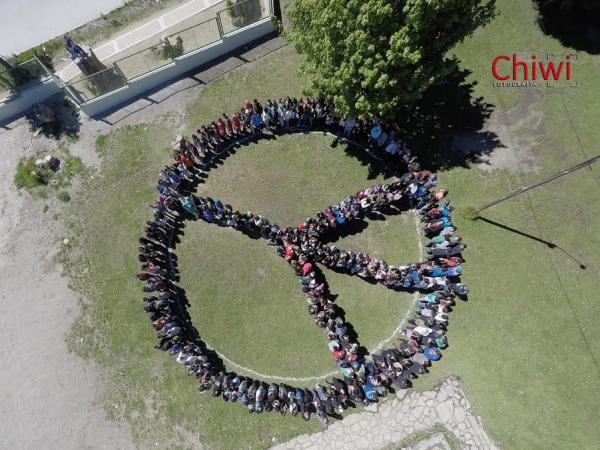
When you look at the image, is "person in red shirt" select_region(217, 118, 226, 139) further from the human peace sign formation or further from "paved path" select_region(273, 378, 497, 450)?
"paved path" select_region(273, 378, 497, 450)

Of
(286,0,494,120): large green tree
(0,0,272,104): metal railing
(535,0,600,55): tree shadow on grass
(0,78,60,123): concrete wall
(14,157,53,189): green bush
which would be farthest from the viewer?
(0,78,60,123): concrete wall

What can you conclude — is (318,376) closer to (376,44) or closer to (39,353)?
(39,353)

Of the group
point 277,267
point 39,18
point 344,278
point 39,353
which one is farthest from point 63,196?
point 344,278

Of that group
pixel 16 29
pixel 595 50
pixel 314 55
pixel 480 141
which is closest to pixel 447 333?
pixel 480 141

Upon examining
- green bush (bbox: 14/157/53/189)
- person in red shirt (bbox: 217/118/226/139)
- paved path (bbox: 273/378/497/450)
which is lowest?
paved path (bbox: 273/378/497/450)

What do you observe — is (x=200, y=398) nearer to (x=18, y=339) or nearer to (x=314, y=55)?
(x=18, y=339)

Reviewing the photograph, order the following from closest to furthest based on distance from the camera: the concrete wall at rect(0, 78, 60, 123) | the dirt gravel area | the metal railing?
the dirt gravel area, the metal railing, the concrete wall at rect(0, 78, 60, 123)

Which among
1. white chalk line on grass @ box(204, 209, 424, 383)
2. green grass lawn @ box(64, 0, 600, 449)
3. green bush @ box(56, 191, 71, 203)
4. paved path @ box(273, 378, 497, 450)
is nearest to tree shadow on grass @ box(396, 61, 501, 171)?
green grass lawn @ box(64, 0, 600, 449)
